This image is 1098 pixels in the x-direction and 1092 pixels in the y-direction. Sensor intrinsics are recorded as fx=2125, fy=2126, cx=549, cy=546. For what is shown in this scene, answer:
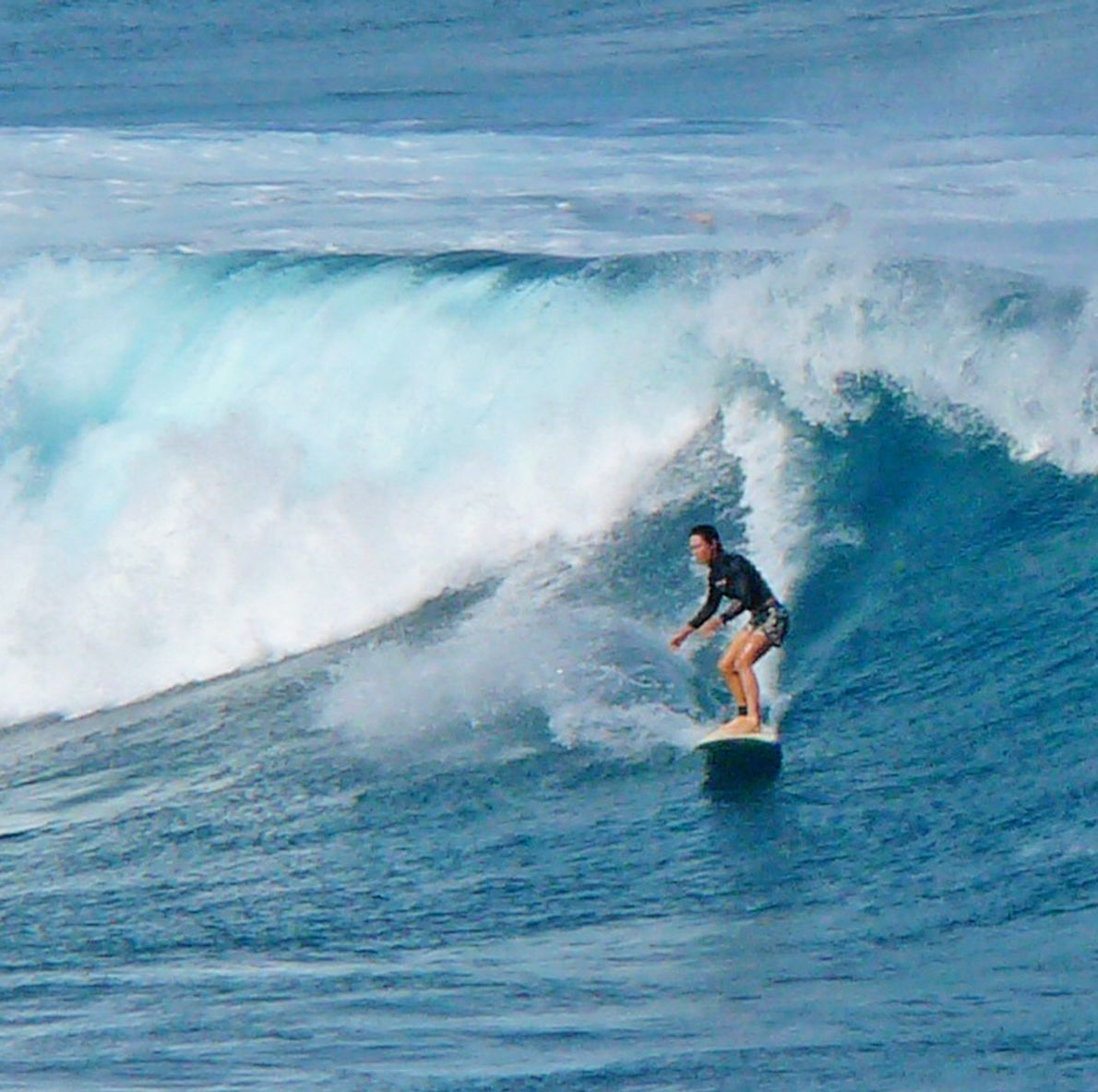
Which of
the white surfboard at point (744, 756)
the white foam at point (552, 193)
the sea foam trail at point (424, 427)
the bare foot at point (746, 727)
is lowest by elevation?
the white surfboard at point (744, 756)

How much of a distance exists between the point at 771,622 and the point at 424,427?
605 cm

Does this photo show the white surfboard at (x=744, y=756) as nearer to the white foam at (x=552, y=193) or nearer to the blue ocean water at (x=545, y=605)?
the blue ocean water at (x=545, y=605)

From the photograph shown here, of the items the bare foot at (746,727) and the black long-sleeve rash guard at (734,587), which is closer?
the bare foot at (746,727)

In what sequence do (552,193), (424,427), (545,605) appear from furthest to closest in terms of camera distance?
(552,193), (424,427), (545,605)

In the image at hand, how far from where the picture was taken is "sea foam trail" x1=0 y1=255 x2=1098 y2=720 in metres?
14.5

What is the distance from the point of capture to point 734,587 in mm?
10664

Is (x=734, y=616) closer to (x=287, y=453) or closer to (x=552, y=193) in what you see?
(x=287, y=453)

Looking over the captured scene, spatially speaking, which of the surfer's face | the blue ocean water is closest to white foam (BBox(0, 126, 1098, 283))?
the blue ocean water

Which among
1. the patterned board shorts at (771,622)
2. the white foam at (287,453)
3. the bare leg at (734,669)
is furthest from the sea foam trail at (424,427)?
the bare leg at (734,669)

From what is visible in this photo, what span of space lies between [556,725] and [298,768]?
144 centimetres

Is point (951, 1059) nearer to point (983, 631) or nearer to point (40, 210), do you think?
point (983, 631)

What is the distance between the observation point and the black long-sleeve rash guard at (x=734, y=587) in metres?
10.6

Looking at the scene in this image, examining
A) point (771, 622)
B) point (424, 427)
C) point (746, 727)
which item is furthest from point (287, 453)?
point (746, 727)

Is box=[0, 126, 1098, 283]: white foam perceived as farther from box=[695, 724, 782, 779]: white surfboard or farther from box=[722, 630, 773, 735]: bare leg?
box=[695, 724, 782, 779]: white surfboard
